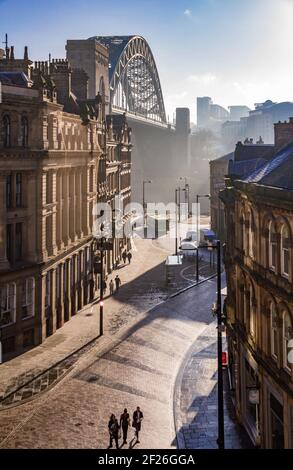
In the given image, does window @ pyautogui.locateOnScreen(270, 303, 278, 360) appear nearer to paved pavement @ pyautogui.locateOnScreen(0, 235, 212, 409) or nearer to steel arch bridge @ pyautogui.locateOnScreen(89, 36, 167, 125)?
paved pavement @ pyautogui.locateOnScreen(0, 235, 212, 409)

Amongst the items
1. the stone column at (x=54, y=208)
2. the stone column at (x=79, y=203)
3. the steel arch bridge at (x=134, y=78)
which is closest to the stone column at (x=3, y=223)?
the stone column at (x=54, y=208)

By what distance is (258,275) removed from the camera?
23.6 m

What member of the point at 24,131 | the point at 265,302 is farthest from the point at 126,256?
the point at 265,302

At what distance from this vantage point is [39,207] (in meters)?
39.7

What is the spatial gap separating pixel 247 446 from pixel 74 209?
29.8 m

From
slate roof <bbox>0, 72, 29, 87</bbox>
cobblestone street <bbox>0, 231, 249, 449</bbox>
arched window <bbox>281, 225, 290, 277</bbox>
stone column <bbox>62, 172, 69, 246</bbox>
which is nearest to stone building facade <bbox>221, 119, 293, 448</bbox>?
arched window <bbox>281, 225, 290, 277</bbox>

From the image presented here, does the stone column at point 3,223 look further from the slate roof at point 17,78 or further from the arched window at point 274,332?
the arched window at point 274,332

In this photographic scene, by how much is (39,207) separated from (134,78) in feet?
479

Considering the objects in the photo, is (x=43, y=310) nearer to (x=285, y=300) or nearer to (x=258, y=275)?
(x=258, y=275)

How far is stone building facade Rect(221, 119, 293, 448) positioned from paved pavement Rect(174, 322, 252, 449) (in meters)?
0.86

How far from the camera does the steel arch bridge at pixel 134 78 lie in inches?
5728

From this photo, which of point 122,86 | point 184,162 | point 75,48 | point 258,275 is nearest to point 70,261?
point 258,275

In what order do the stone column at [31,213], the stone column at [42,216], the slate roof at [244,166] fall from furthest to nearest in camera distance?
the stone column at [42,216] → the stone column at [31,213] → the slate roof at [244,166]

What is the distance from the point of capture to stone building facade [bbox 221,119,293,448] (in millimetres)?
20266
